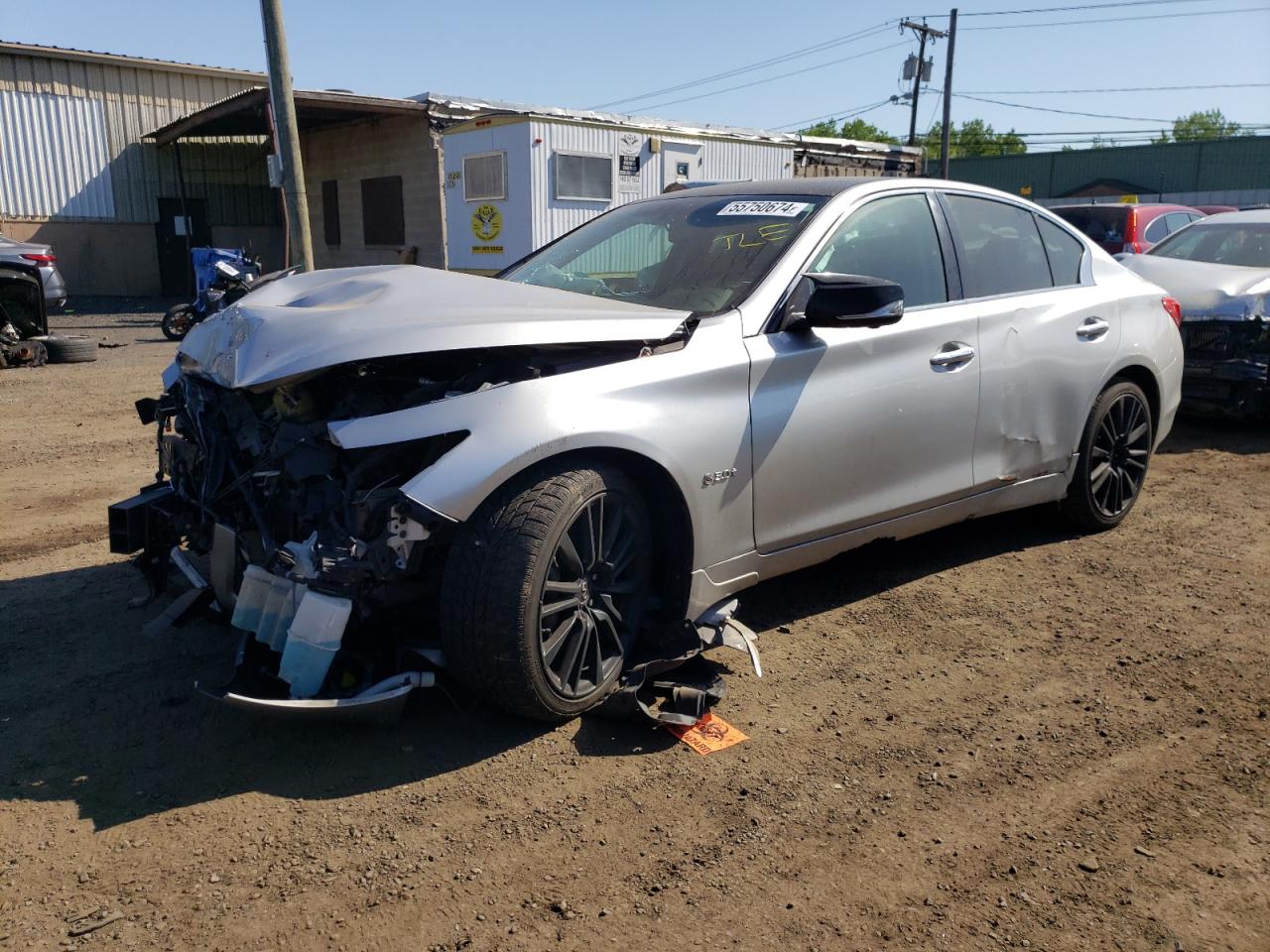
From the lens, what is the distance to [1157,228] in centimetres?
1320

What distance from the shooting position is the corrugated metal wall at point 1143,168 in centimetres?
4350

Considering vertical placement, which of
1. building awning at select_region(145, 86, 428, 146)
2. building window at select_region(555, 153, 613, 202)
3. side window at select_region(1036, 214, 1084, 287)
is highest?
building awning at select_region(145, 86, 428, 146)

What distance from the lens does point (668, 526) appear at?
11.2 feet

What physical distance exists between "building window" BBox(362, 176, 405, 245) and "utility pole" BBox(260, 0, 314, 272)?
1023 centimetres

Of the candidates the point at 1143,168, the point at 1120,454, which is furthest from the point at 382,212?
the point at 1143,168

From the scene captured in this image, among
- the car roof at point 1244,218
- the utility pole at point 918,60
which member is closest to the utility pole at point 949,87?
the utility pole at point 918,60

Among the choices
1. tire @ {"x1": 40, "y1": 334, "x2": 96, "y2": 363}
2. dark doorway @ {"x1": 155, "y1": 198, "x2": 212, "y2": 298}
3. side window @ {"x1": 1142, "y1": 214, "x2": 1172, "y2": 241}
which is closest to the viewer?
tire @ {"x1": 40, "y1": 334, "x2": 96, "y2": 363}

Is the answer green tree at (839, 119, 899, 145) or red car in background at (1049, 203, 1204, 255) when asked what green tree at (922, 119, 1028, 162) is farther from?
red car in background at (1049, 203, 1204, 255)

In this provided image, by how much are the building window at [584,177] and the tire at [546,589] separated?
1300 centimetres

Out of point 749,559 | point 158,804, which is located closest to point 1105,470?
point 749,559

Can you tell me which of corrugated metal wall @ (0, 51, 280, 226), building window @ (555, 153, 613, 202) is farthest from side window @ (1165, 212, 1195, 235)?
corrugated metal wall @ (0, 51, 280, 226)

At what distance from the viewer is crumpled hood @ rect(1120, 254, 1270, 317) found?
25.5 ft

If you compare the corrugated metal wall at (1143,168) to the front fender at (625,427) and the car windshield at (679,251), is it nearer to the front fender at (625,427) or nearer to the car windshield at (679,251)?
the car windshield at (679,251)

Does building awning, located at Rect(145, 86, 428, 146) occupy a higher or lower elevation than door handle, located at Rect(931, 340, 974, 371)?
higher
